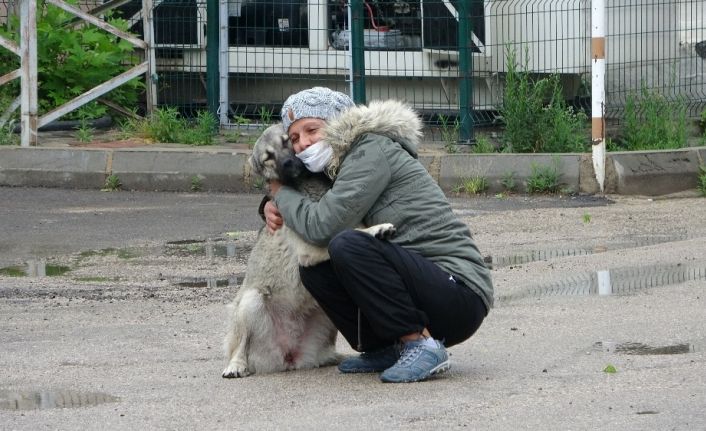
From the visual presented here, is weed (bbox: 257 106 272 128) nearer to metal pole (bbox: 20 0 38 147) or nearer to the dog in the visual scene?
metal pole (bbox: 20 0 38 147)

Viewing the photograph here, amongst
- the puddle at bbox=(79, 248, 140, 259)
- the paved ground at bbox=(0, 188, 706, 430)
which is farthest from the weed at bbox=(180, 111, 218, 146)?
the puddle at bbox=(79, 248, 140, 259)

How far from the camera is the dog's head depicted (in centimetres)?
562

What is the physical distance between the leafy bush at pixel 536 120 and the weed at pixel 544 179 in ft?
2.06

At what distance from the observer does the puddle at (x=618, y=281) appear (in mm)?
7750

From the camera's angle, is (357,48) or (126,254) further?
(357,48)

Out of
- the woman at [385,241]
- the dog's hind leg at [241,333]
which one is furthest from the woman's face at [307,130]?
the dog's hind leg at [241,333]

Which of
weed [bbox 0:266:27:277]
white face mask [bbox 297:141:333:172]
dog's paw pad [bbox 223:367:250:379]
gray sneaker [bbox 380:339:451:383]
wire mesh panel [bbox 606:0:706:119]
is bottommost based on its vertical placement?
dog's paw pad [bbox 223:367:250:379]

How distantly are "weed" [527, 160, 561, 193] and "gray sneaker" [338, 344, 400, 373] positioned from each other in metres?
6.68

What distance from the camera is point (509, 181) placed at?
12.4m

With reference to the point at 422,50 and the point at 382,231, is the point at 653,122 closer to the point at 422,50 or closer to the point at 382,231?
the point at 422,50

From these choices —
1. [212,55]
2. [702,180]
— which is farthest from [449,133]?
[212,55]

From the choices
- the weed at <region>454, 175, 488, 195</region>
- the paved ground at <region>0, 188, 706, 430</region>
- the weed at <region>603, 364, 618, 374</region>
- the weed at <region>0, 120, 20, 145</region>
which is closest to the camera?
the paved ground at <region>0, 188, 706, 430</region>

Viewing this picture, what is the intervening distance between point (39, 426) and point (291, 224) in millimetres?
1375

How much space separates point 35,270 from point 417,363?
4403mm
